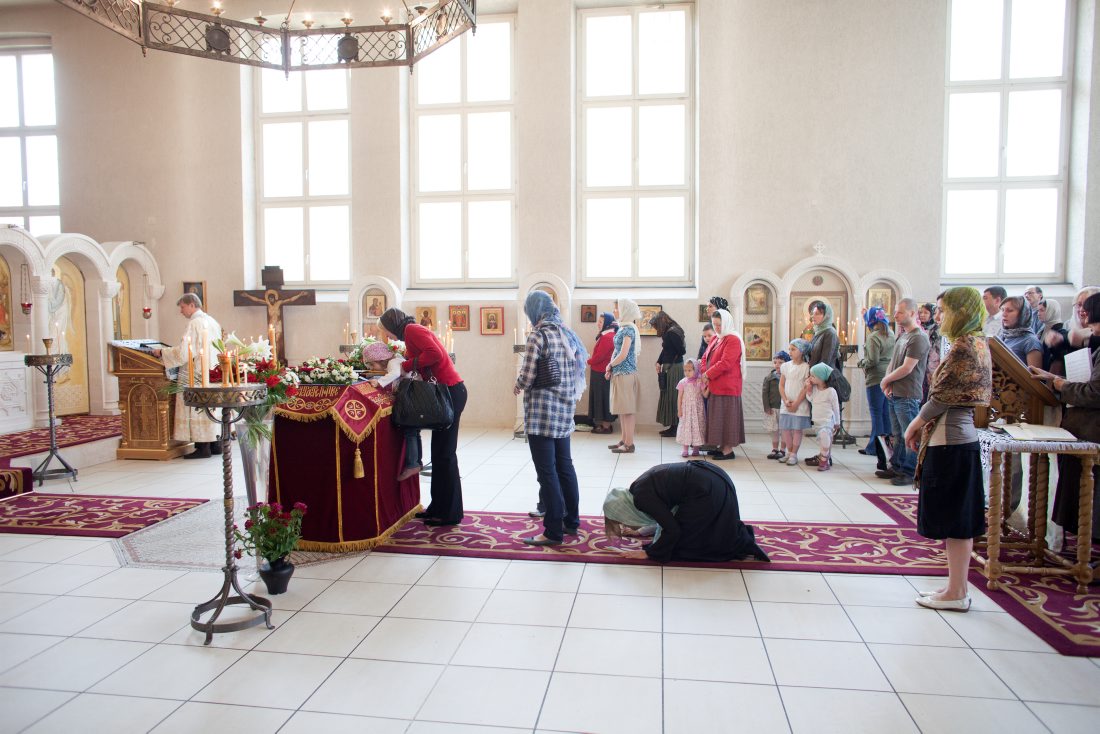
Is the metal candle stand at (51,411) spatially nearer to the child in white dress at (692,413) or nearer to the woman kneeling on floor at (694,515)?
the woman kneeling on floor at (694,515)

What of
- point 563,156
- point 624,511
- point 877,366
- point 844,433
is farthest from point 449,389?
point 563,156

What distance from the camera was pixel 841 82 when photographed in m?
8.99

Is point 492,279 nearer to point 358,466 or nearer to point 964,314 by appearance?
point 358,466

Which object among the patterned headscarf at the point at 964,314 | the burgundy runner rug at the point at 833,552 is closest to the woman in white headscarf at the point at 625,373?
the burgundy runner rug at the point at 833,552

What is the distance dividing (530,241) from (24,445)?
20.5ft

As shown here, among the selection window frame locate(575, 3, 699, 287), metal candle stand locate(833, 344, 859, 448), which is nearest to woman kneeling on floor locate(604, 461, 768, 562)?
metal candle stand locate(833, 344, 859, 448)

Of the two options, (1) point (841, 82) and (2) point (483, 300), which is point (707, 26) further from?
(2) point (483, 300)

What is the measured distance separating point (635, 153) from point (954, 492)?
7427 millimetres

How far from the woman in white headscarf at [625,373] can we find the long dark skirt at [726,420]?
97 cm

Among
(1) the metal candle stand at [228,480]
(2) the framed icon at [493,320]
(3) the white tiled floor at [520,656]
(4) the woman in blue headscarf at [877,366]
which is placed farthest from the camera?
(2) the framed icon at [493,320]

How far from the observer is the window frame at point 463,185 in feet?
33.4

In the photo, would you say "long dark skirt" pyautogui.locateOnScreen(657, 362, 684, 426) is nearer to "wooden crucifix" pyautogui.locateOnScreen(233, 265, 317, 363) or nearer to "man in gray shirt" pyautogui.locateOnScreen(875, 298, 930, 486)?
"man in gray shirt" pyautogui.locateOnScreen(875, 298, 930, 486)

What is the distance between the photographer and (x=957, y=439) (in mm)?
3551

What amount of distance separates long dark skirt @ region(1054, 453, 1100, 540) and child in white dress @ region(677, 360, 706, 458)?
3.56m
